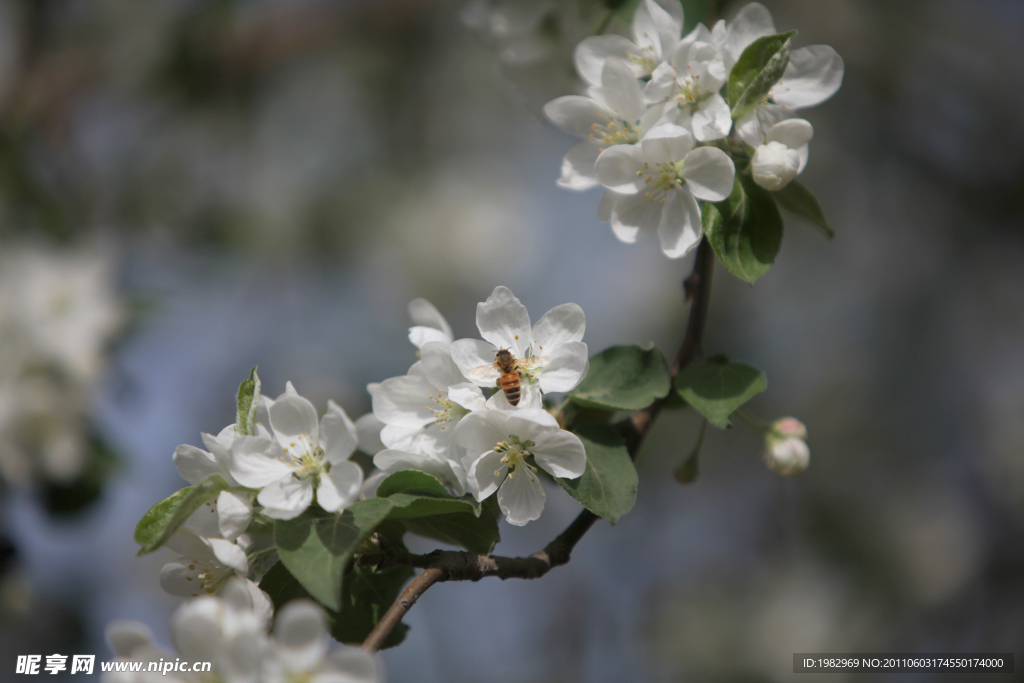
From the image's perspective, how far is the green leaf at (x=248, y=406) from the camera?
41.7 inches

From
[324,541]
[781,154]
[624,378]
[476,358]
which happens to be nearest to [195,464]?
[324,541]

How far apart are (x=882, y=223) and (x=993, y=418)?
1614mm

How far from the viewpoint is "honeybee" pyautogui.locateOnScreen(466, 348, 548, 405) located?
1.06 m

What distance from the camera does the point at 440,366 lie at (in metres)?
1.15

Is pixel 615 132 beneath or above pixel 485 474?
above

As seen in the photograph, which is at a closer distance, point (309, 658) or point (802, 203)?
point (309, 658)

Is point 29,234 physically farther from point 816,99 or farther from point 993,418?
point 993,418

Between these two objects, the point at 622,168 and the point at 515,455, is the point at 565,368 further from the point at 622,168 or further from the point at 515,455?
the point at 622,168

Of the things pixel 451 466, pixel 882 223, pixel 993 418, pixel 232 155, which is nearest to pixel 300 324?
pixel 232 155

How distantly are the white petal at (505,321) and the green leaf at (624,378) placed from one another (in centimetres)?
13

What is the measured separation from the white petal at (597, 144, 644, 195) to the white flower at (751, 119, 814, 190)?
20 centimetres

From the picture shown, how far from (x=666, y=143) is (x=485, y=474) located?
2.05 ft

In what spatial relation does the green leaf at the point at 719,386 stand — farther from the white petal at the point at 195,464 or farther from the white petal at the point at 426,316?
the white petal at the point at 195,464

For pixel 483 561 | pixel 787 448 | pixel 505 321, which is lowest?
pixel 787 448
